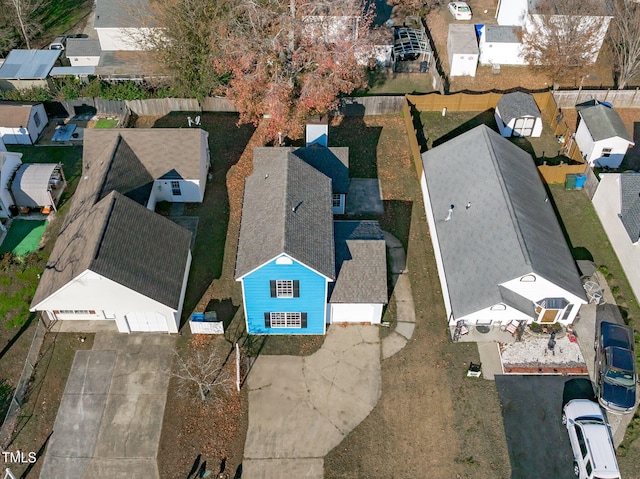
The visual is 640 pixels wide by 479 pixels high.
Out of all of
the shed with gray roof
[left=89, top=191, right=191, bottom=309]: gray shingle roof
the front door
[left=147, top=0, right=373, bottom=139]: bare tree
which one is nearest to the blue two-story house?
[left=89, top=191, right=191, bottom=309]: gray shingle roof

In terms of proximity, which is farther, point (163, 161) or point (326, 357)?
point (163, 161)

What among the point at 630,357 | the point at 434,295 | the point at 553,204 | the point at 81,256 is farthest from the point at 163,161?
the point at 630,357

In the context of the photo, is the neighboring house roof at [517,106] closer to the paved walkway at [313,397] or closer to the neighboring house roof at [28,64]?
the paved walkway at [313,397]

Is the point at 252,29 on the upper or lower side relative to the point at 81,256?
upper

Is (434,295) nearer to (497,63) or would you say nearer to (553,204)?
(553,204)

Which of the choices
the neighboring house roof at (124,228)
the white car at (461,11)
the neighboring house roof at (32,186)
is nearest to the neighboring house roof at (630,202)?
the neighboring house roof at (124,228)

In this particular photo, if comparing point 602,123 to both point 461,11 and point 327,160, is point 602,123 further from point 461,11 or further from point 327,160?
point 461,11
